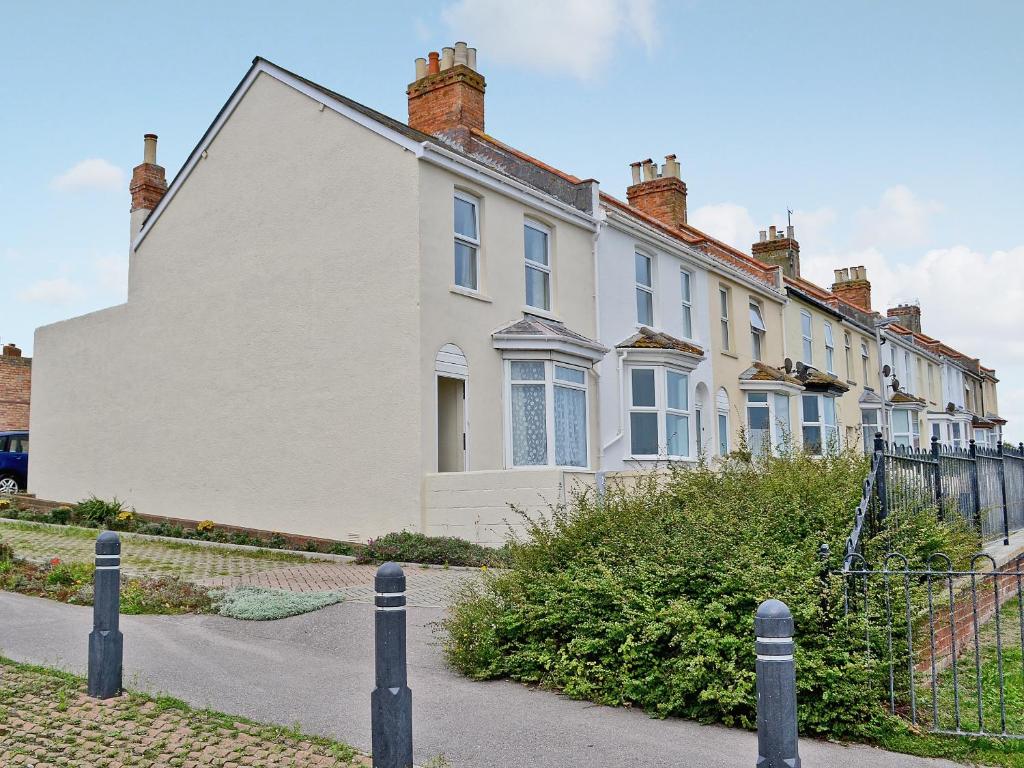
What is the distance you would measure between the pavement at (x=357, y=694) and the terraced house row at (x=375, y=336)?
17.0 ft

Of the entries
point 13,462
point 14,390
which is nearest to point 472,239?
point 13,462

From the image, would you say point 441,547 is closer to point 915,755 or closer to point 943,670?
point 943,670

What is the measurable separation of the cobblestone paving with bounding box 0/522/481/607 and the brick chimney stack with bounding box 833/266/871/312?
33329 mm

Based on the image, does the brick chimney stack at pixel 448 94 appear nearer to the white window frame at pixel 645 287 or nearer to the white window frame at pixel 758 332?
the white window frame at pixel 645 287

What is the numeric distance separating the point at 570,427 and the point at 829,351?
17.5 metres

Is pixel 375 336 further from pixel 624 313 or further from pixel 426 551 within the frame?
pixel 624 313

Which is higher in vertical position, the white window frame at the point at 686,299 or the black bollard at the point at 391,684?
the white window frame at the point at 686,299

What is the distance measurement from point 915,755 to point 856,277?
39.5m

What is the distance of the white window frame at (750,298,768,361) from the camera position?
26.6 m

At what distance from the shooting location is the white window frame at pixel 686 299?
74.6 ft

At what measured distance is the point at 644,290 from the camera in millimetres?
21422

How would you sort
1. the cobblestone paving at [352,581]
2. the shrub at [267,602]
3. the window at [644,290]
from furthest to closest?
the window at [644,290], the cobblestone paving at [352,581], the shrub at [267,602]

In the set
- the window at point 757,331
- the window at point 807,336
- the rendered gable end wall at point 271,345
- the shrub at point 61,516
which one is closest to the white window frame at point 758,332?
the window at point 757,331

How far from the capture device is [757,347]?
2684 cm
